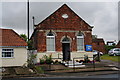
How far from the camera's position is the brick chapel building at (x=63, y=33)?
22.7 metres

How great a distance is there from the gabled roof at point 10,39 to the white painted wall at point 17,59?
2.24 feet

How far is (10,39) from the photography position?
20.3m

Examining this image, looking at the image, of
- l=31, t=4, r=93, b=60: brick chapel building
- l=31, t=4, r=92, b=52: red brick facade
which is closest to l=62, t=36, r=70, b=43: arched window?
l=31, t=4, r=93, b=60: brick chapel building

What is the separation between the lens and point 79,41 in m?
23.7

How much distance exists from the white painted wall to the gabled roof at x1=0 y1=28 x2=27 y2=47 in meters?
0.68

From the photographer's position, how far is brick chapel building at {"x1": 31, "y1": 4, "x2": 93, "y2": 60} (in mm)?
22688

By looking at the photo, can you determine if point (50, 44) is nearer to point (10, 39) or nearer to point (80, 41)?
point (80, 41)

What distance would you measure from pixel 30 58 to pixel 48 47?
205 inches

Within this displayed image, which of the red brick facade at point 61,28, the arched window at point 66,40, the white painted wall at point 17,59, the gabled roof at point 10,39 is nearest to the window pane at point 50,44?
the red brick facade at point 61,28

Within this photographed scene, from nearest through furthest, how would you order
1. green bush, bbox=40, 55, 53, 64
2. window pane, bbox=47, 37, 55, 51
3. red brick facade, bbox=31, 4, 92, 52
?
green bush, bbox=40, 55, 53, 64 → red brick facade, bbox=31, 4, 92, 52 → window pane, bbox=47, 37, 55, 51

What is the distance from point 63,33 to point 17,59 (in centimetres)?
683

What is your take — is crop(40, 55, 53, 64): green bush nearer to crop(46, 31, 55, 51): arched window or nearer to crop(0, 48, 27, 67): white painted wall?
crop(46, 31, 55, 51): arched window

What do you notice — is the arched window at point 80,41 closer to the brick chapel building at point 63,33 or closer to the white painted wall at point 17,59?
→ the brick chapel building at point 63,33

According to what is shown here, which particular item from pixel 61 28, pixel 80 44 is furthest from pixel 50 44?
pixel 80 44
